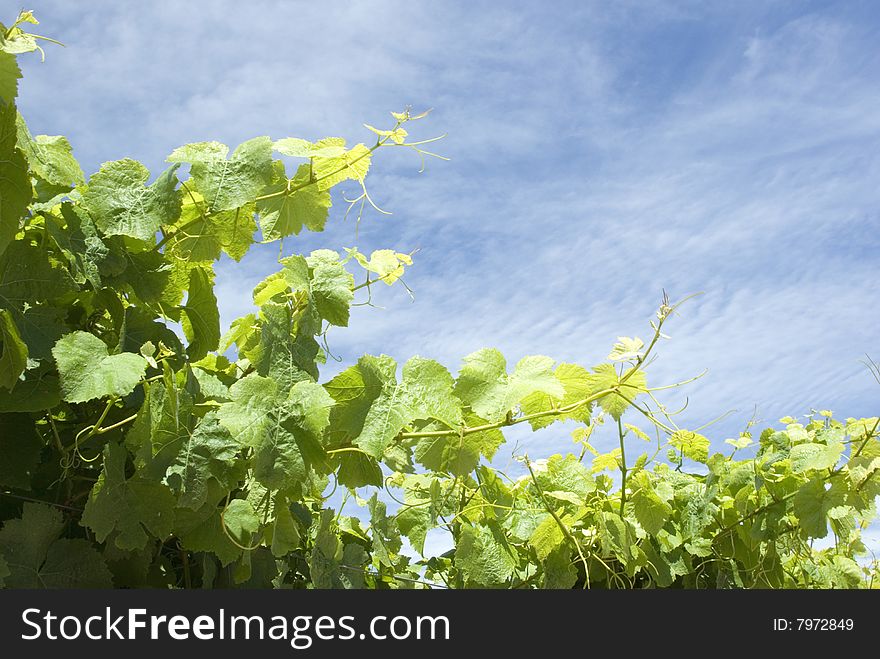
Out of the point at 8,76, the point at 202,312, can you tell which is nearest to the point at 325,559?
the point at 202,312

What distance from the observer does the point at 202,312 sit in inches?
69.9

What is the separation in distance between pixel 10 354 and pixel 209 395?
361 millimetres

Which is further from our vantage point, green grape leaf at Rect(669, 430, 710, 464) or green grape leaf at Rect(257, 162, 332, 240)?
green grape leaf at Rect(669, 430, 710, 464)

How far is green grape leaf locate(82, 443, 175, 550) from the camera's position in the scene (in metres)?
1.48

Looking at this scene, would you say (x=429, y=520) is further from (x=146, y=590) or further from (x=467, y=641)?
(x=146, y=590)

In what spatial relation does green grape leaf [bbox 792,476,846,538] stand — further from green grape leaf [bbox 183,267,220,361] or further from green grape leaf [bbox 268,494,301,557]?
green grape leaf [bbox 183,267,220,361]

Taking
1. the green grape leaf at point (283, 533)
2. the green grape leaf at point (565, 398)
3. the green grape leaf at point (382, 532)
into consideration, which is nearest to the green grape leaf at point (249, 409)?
the green grape leaf at point (283, 533)

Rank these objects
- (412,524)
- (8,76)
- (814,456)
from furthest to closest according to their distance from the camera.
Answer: (412,524) → (814,456) → (8,76)

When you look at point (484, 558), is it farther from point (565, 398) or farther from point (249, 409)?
point (249, 409)

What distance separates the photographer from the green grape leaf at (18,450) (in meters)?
1.57

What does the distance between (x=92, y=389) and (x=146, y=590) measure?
43 cm

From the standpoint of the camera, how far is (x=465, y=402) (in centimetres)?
159

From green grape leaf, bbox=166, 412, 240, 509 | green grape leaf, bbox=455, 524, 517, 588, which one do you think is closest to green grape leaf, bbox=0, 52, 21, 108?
green grape leaf, bbox=166, 412, 240, 509

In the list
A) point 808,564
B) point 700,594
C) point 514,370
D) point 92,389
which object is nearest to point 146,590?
point 92,389
